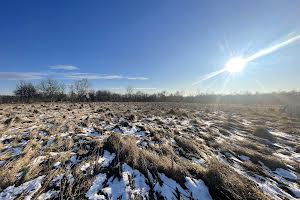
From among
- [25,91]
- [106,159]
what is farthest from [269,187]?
[25,91]

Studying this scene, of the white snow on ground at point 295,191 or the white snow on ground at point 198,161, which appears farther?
the white snow on ground at point 198,161

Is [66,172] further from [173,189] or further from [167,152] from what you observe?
[167,152]

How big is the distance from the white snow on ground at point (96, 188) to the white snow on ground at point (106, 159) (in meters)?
0.55

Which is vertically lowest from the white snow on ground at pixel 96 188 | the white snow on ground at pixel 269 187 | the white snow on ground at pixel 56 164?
the white snow on ground at pixel 269 187

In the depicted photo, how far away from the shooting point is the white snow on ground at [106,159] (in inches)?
171

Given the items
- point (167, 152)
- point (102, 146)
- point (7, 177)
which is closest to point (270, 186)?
point (167, 152)

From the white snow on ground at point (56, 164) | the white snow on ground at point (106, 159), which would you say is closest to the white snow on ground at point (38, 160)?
the white snow on ground at point (56, 164)

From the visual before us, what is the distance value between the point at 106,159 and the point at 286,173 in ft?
17.3

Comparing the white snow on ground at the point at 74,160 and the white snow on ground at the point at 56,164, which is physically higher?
the white snow on ground at the point at 56,164

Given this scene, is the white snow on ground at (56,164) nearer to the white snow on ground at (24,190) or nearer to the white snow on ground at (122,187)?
the white snow on ground at (24,190)

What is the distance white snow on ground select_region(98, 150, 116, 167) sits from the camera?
4.34m

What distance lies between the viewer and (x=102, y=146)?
5.42 m

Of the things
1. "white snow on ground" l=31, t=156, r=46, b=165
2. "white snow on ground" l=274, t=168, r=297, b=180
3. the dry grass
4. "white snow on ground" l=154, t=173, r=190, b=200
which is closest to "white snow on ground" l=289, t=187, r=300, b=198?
"white snow on ground" l=274, t=168, r=297, b=180

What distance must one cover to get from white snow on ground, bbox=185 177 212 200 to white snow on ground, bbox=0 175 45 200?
10.6 ft
